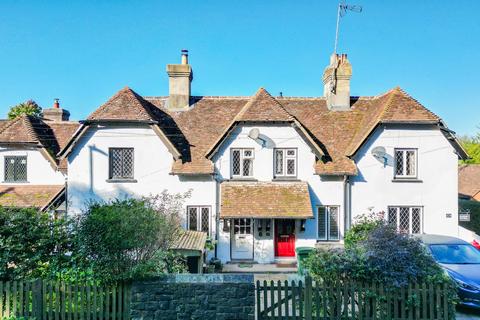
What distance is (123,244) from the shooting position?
8.95 m

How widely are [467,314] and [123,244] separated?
10727mm

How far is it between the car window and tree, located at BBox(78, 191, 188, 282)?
921cm

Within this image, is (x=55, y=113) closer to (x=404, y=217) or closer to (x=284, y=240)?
(x=284, y=240)

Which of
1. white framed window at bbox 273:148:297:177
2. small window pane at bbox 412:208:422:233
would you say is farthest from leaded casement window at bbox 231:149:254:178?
small window pane at bbox 412:208:422:233

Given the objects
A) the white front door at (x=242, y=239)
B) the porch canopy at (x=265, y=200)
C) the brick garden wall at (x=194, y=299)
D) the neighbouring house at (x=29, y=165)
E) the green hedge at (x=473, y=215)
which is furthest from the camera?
the green hedge at (x=473, y=215)

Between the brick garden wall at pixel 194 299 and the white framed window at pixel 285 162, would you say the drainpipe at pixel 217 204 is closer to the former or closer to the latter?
the white framed window at pixel 285 162

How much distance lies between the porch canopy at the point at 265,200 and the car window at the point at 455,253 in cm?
546

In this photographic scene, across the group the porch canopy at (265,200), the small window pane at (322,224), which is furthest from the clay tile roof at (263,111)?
the small window pane at (322,224)

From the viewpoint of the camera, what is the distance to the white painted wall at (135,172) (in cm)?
1688

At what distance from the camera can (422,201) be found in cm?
1698

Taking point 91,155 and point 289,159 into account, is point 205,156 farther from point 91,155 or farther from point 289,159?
point 91,155

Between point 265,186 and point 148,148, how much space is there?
6.67 m

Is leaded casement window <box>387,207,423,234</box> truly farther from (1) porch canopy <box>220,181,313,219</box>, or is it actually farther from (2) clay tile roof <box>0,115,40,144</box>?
(2) clay tile roof <box>0,115,40,144</box>

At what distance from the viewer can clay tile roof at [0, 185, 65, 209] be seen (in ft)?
54.6
